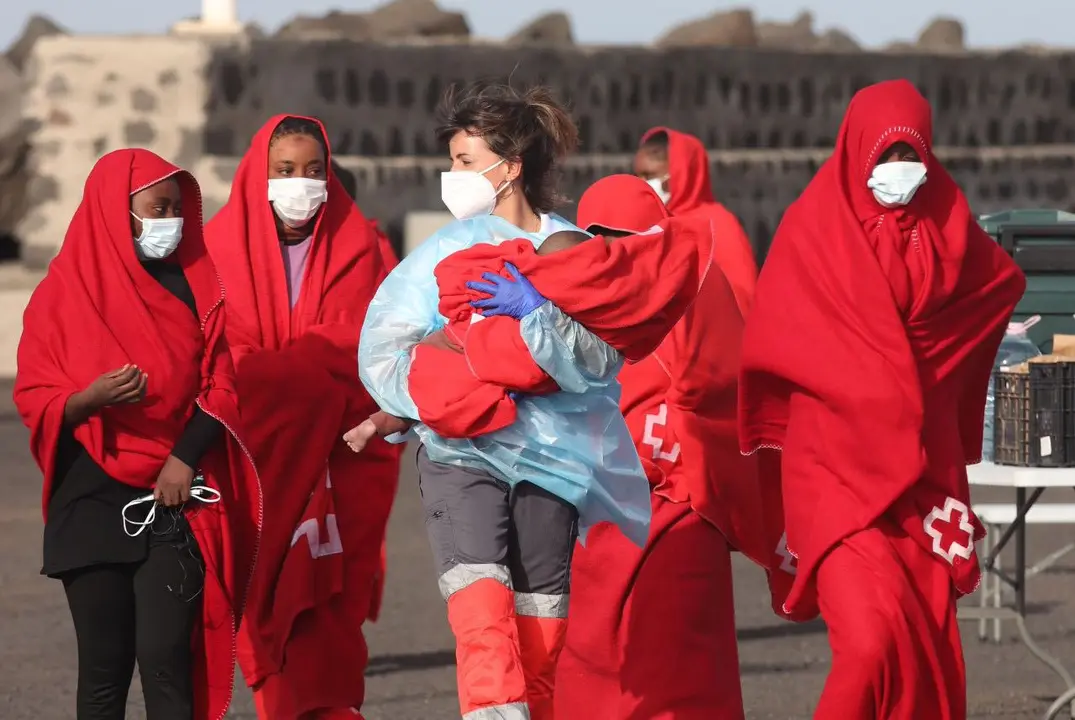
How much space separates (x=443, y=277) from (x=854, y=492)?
1.18 metres

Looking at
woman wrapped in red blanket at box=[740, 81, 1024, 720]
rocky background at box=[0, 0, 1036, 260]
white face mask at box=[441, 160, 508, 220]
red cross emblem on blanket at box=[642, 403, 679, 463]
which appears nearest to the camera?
white face mask at box=[441, 160, 508, 220]

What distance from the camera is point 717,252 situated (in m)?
7.83

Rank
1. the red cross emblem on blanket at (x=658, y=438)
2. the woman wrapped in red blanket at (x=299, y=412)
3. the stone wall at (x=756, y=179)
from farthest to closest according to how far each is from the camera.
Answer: the stone wall at (x=756, y=179) < the woman wrapped in red blanket at (x=299, y=412) < the red cross emblem on blanket at (x=658, y=438)

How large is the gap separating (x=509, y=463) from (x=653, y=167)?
395cm

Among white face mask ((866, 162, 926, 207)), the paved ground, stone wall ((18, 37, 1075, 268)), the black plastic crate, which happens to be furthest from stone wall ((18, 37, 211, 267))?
white face mask ((866, 162, 926, 207))

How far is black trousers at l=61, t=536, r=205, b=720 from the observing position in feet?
18.0

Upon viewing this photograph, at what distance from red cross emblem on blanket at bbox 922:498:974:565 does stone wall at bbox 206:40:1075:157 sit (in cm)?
1148

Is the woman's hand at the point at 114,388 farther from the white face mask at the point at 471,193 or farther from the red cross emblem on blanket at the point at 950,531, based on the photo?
the red cross emblem on blanket at the point at 950,531

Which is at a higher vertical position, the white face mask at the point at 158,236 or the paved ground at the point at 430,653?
the white face mask at the point at 158,236

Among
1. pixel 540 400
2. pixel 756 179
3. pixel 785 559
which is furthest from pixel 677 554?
pixel 756 179

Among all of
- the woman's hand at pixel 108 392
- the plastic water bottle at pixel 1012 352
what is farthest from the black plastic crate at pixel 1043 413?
the woman's hand at pixel 108 392

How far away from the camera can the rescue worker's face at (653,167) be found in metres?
8.99

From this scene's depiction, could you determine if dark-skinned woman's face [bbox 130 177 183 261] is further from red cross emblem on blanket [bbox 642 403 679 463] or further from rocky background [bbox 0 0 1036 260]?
rocky background [bbox 0 0 1036 260]

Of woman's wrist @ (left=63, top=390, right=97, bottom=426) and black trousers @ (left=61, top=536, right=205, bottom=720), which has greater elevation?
woman's wrist @ (left=63, top=390, right=97, bottom=426)
